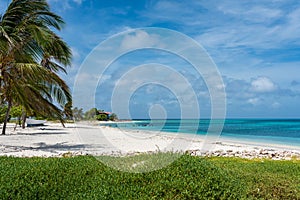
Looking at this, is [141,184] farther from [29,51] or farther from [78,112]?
[29,51]

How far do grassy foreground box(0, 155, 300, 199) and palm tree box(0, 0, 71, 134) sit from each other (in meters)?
8.31

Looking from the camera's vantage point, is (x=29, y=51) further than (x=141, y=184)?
Yes

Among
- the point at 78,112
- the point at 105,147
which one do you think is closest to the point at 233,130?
the point at 105,147

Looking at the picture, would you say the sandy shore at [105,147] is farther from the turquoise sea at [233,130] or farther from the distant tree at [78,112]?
the distant tree at [78,112]

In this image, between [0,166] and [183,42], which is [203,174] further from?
[0,166]

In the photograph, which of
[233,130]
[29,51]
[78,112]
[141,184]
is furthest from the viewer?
[233,130]

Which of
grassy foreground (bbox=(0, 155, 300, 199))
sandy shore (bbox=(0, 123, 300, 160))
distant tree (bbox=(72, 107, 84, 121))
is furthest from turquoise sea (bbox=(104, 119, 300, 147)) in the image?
distant tree (bbox=(72, 107, 84, 121))

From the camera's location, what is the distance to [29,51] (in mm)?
14328

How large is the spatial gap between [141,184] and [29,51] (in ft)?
36.6

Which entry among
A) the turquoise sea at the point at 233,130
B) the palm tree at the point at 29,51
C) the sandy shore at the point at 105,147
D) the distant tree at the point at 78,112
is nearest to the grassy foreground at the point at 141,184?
the sandy shore at the point at 105,147

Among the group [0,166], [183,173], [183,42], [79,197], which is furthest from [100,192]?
[183,42]

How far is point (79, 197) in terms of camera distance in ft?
15.0

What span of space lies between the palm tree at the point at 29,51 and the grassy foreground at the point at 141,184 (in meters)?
8.31

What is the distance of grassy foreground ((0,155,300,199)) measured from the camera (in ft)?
15.5
